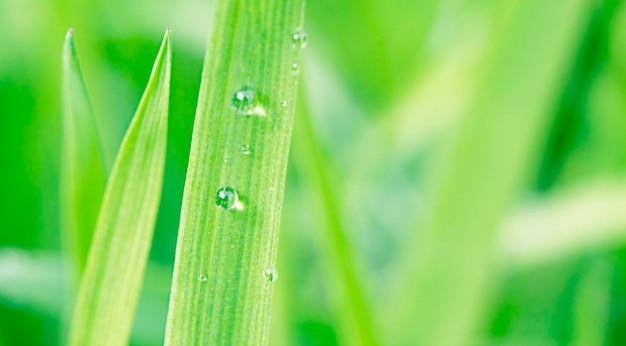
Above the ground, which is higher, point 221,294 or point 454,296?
point 454,296

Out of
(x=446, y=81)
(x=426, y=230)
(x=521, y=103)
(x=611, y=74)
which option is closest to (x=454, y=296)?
(x=426, y=230)

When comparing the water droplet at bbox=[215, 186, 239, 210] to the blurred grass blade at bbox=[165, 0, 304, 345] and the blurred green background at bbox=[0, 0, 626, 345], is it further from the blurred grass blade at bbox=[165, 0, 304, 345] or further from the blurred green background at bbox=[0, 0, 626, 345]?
the blurred green background at bbox=[0, 0, 626, 345]

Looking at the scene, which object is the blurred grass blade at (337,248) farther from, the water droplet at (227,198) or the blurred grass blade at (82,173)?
the water droplet at (227,198)

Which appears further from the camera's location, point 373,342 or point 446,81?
point 446,81

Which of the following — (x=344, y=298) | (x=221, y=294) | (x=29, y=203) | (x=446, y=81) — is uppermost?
(x=446, y=81)

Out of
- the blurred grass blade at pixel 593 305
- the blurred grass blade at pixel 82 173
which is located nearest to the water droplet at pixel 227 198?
the blurred grass blade at pixel 82 173

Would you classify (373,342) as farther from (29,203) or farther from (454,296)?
(29,203)

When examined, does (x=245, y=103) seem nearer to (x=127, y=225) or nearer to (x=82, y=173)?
(x=127, y=225)
